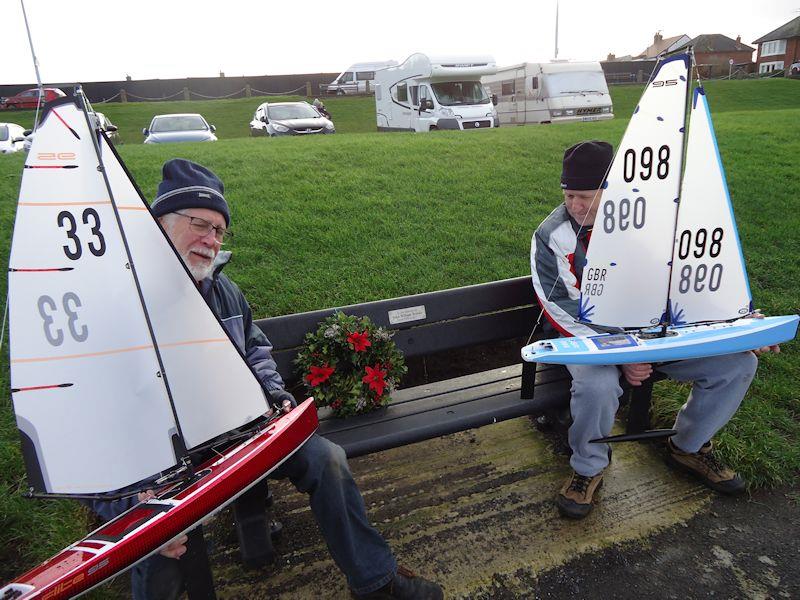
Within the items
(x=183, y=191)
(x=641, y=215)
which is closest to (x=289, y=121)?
(x=183, y=191)

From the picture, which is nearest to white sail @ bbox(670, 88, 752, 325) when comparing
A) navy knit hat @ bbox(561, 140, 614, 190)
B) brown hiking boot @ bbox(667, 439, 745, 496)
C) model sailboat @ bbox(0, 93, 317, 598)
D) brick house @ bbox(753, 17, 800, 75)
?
navy knit hat @ bbox(561, 140, 614, 190)

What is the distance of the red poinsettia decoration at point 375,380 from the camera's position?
8.87ft

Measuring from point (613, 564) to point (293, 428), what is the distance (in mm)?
1570

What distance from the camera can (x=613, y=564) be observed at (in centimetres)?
240

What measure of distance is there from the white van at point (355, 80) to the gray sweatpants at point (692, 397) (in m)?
30.3

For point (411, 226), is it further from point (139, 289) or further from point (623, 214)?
point (139, 289)

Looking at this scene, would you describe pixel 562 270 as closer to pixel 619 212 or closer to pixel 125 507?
pixel 619 212

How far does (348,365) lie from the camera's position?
2.81 m

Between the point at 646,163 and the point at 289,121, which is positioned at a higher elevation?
the point at 289,121

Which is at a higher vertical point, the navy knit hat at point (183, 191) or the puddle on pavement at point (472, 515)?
the navy knit hat at point (183, 191)

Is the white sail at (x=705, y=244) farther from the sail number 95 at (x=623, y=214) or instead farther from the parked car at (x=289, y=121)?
the parked car at (x=289, y=121)

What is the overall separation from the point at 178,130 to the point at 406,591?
13.0m

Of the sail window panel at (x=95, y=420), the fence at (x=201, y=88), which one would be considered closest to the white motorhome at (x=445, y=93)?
the sail window panel at (x=95, y=420)

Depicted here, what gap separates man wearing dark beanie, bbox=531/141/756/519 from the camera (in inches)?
104
